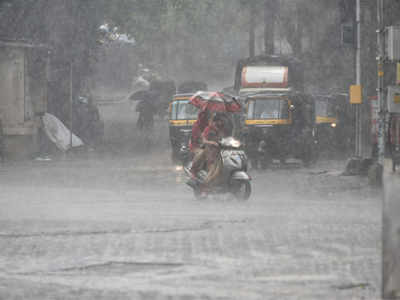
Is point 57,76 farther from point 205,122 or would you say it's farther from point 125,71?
point 125,71

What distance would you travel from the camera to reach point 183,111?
1251 inches

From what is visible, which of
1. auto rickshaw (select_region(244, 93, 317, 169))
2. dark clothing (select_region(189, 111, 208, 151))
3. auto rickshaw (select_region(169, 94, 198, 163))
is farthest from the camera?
auto rickshaw (select_region(169, 94, 198, 163))

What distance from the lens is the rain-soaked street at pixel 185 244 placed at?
7.91 meters

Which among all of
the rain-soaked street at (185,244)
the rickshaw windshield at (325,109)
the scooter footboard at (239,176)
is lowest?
the rain-soaked street at (185,244)

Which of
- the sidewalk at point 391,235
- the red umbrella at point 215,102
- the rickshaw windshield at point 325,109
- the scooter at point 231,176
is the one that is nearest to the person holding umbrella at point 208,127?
the red umbrella at point 215,102

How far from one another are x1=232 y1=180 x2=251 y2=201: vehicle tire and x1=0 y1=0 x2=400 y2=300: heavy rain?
2 centimetres

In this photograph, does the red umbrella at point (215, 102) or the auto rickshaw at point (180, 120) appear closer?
the red umbrella at point (215, 102)

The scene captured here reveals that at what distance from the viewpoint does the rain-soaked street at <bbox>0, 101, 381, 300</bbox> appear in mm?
7910

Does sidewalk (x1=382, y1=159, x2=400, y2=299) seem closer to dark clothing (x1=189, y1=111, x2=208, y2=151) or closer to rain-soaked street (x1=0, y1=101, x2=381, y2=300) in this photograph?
rain-soaked street (x1=0, y1=101, x2=381, y2=300)

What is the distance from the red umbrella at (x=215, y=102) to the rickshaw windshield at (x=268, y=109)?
1136cm

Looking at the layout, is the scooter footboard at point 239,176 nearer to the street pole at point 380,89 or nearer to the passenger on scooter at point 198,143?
the passenger on scooter at point 198,143

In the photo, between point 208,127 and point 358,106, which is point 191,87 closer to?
point 358,106

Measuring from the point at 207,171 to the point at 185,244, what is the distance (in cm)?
669

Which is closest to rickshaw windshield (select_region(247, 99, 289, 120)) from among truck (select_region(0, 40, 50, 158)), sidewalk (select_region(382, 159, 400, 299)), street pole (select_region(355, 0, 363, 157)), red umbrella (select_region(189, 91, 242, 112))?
street pole (select_region(355, 0, 363, 157))
